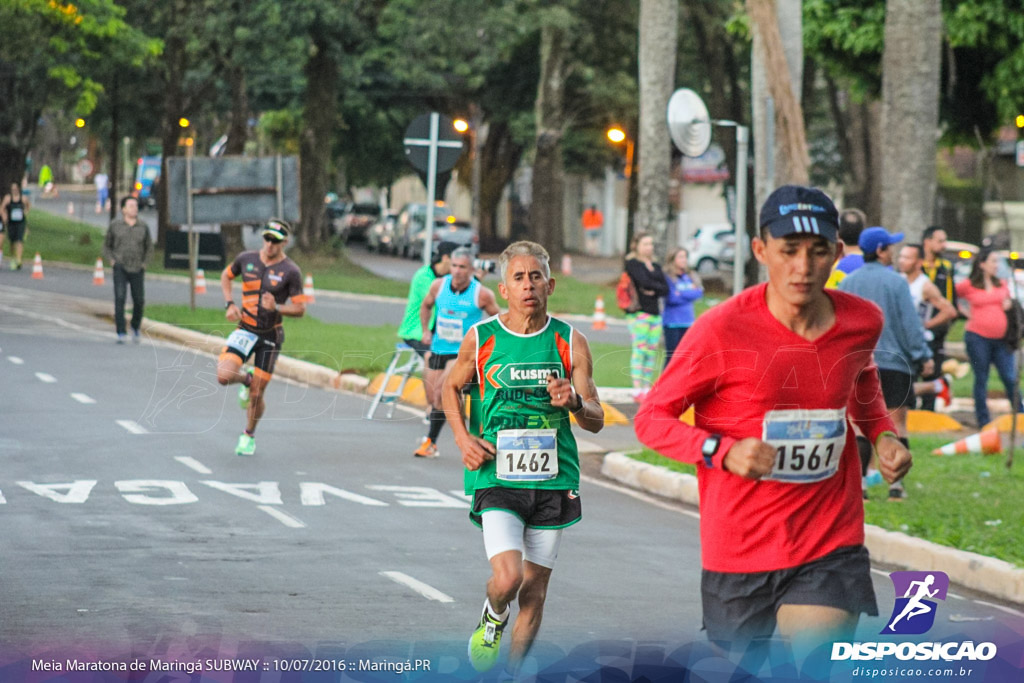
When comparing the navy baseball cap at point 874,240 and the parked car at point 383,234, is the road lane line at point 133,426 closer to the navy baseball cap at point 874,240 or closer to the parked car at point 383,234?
the navy baseball cap at point 874,240

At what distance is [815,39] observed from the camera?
28781 mm

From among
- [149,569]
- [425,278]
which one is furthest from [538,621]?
[425,278]

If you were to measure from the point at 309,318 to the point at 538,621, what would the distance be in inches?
861

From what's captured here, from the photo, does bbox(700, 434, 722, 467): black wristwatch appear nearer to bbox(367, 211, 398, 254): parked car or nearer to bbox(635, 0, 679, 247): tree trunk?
bbox(635, 0, 679, 247): tree trunk

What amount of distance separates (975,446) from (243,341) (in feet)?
20.2

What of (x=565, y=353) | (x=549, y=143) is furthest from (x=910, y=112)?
(x=549, y=143)

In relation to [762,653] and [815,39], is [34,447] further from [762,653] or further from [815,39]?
[815,39]

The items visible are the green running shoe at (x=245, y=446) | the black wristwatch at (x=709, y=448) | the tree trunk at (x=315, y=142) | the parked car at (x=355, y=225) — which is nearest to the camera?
the black wristwatch at (x=709, y=448)

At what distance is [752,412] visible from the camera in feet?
15.4

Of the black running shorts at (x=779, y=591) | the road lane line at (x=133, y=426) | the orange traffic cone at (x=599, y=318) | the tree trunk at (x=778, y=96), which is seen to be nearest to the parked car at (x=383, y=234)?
the orange traffic cone at (x=599, y=318)

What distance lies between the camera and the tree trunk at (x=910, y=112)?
19797mm

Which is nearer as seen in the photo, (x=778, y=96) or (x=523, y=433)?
(x=523, y=433)

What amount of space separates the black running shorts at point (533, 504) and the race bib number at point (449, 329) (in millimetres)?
6564

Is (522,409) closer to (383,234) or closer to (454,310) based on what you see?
(454,310)
